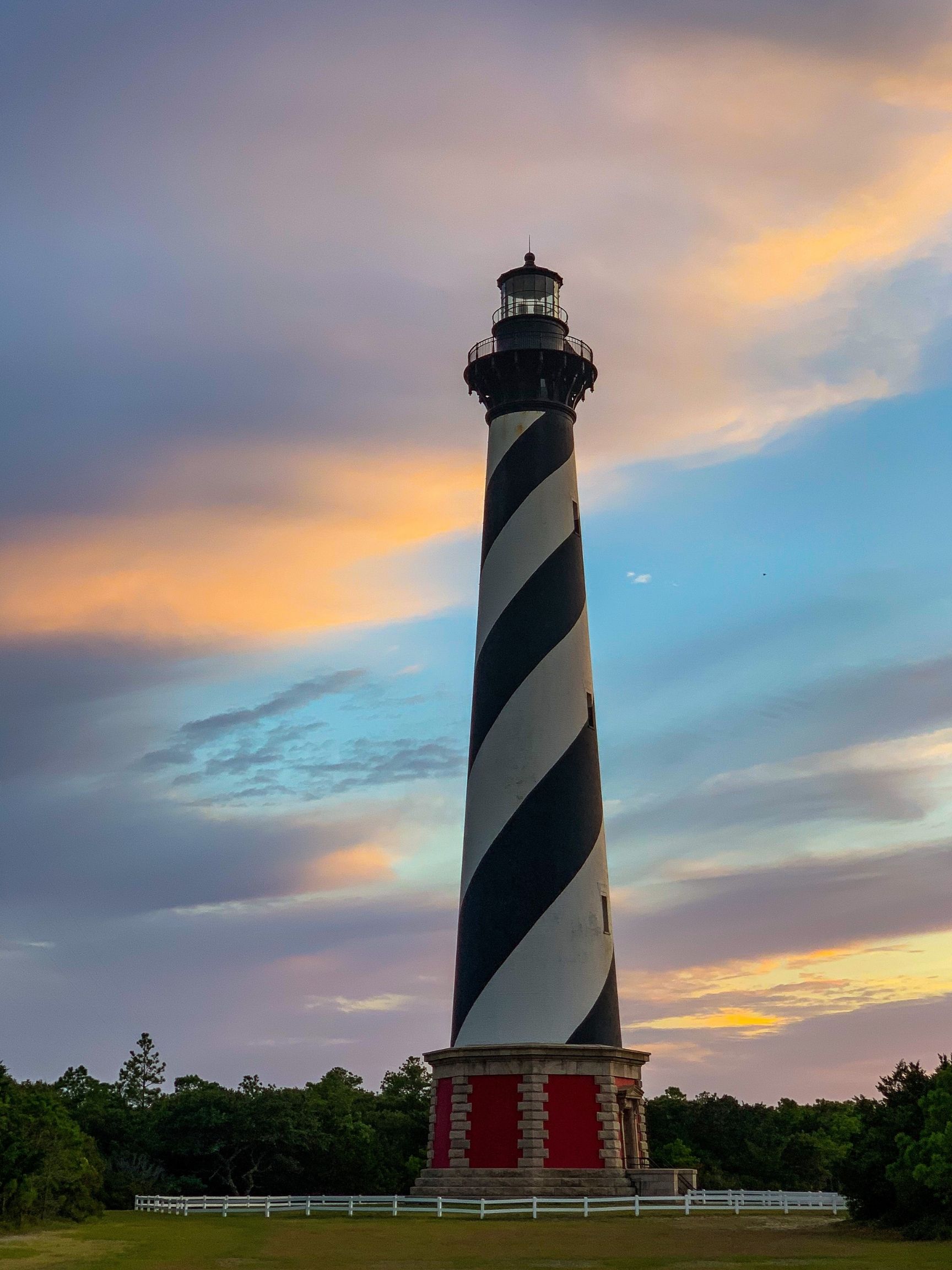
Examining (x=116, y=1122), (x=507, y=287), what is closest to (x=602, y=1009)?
(x=116, y=1122)

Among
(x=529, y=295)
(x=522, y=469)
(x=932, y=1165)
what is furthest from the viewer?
(x=529, y=295)

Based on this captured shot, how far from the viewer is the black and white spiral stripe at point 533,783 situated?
1378 inches

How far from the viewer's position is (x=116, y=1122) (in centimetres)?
4372

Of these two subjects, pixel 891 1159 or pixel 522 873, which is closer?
pixel 891 1159

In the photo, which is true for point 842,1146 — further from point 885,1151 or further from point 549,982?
point 885,1151

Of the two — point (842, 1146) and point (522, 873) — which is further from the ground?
point (522, 873)

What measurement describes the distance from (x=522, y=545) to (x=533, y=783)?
23.4 ft

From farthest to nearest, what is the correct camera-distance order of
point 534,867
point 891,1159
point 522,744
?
1. point 522,744
2. point 534,867
3. point 891,1159

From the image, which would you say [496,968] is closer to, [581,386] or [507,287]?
[581,386]

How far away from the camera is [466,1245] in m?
23.4

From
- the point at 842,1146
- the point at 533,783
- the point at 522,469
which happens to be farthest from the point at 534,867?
the point at 842,1146

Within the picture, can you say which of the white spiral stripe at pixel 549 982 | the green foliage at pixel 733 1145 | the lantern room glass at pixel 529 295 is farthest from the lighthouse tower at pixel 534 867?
the green foliage at pixel 733 1145

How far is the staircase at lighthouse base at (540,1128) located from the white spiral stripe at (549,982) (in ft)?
2.17

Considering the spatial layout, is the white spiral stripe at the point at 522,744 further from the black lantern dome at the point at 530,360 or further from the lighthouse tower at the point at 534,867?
the black lantern dome at the point at 530,360
